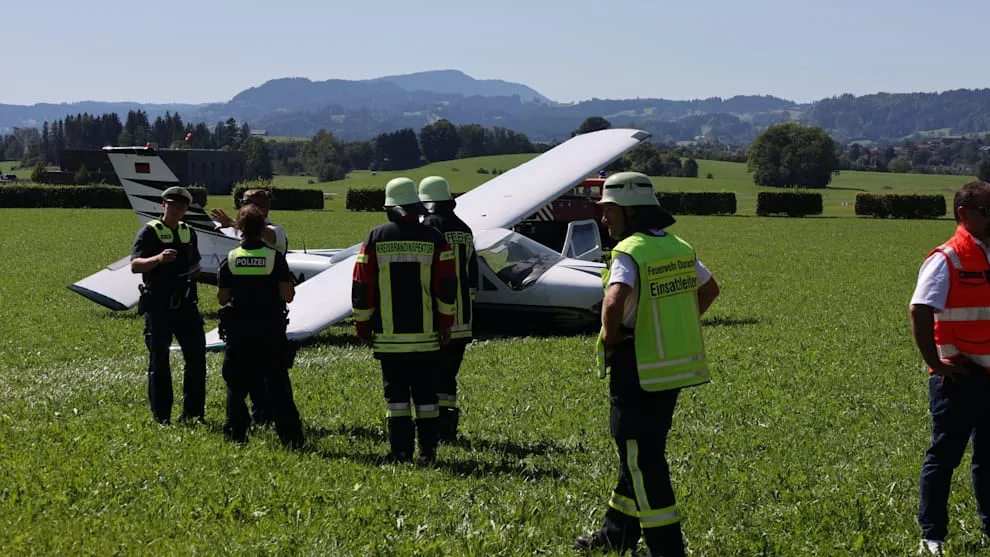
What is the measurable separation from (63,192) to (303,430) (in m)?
55.6

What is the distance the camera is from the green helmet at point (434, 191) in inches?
322

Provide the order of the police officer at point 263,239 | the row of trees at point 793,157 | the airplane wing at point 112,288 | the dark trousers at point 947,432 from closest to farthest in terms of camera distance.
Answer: the dark trousers at point 947,432 < the police officer at point 263,239 < the airplane wing at point 112,288 < the row of trees at point 793,157

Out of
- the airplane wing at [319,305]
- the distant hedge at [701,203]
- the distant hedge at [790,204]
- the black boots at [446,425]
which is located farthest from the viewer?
the distant hedge at [701,203]

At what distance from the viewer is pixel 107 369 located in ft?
41.2

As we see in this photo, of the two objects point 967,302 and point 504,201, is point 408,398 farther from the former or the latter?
point 504,201

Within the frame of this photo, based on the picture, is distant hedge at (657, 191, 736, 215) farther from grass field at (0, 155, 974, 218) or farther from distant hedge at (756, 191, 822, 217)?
grass field at (0, 155, 974, 218)

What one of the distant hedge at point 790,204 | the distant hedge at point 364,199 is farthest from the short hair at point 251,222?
the distant hedge at point 790,204

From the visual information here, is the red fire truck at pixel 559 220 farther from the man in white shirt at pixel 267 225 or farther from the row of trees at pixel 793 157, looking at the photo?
the row of trees at pixel 793 157

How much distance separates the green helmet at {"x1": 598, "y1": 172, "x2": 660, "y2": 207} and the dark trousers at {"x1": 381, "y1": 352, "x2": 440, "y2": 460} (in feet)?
7.68

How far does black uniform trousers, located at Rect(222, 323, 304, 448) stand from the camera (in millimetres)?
7578

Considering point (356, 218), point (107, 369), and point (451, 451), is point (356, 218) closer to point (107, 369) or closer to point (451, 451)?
point (107, 369)

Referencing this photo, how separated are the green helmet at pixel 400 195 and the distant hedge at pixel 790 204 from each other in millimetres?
54690

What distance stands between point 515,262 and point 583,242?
3227 millimetres

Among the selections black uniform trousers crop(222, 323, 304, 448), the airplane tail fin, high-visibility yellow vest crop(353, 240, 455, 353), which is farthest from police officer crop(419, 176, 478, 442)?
the airplane tail fin
